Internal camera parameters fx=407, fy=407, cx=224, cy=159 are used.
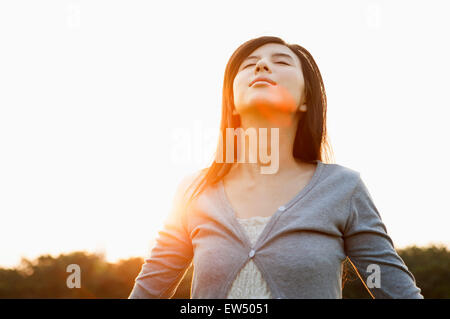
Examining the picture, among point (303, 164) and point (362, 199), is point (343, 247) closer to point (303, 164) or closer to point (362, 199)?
point (362, 199)

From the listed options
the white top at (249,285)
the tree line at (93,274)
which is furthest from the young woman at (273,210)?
the tree line at (93,274)

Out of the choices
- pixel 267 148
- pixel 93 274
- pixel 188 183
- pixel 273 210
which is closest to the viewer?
pixel 273 210

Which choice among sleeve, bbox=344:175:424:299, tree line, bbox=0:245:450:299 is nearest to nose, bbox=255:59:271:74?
sleeve, bbox=344:175:424:299

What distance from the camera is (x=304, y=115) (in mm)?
2510

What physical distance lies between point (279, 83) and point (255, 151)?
0.41 metres

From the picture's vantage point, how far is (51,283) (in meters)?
11.3

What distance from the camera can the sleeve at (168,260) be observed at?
6.84ft

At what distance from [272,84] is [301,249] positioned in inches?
35.2

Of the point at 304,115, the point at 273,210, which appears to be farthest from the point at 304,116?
the point at 273,210

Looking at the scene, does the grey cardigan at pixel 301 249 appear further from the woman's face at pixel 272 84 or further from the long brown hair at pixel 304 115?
the woman's face at pixel 272 84

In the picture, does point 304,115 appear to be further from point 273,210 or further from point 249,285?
point 249,285

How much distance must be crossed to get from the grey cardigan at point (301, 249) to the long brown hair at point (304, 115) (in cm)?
25

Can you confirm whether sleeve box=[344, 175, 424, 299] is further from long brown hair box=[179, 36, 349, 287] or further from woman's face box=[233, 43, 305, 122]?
woman's face box=[233, 43, 305, 122]

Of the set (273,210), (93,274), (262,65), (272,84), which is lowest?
(93,274)
